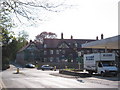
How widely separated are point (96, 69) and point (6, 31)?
21695 mm

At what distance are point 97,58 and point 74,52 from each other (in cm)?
5663

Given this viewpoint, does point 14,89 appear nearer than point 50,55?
Yes

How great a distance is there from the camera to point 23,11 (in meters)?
10.1

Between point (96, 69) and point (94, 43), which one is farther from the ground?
point (94, 43)

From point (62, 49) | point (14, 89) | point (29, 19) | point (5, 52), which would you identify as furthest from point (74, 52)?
point (29, 19)

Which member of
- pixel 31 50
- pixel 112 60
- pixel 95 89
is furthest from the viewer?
pixel 31 50

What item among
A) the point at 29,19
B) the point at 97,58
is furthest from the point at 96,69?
the point at 29,19

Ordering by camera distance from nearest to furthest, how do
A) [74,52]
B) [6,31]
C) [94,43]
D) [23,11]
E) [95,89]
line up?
[23,11] → [6,31] → [95,89] → [94,43] → [74,52]

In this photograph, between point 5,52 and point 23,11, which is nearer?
point 23,11

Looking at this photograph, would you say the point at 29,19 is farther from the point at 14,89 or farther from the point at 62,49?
the point at 62,49

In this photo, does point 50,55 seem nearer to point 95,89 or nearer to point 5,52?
point 5,52

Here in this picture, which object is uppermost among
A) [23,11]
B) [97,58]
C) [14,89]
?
[23,11]

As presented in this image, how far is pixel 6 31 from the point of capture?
1351 cm

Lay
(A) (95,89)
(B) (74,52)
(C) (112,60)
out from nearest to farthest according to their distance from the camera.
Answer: (A) (95,89) < (C) (112,60) < (B) (74,52)
